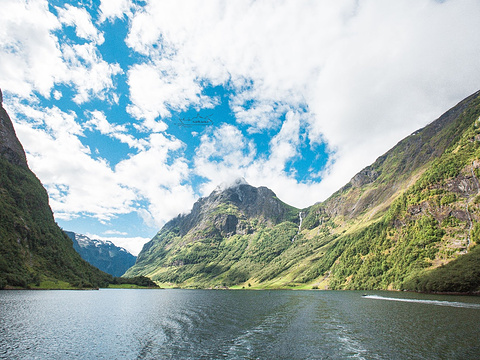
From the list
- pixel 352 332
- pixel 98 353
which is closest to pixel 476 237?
pixel 352 332

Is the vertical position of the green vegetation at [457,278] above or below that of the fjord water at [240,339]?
above

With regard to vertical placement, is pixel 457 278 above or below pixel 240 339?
above

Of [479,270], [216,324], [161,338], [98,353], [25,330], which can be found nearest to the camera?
[98,353]

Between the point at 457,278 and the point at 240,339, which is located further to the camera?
the point at 457,278

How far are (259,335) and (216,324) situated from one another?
17207mm

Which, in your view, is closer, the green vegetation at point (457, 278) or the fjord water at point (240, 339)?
the fjord water at point (240, 339)

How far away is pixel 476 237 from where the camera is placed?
184250 millimetres

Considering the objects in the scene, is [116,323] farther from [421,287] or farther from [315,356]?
[421,287]

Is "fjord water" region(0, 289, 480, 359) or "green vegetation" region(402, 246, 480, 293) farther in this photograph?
"green vegetation" region(402, 246, 480, 293)

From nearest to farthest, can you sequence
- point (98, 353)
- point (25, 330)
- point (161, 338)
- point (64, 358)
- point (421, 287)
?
point (64, 358) < point (98, 353) < point (161, 338) < point (25, 330) < point (421, 287)

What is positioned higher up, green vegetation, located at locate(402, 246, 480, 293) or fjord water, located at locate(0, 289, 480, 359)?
green vegetation, located at locate(402, 246, 480, 293)

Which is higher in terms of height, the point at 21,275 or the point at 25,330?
the point at 21,275

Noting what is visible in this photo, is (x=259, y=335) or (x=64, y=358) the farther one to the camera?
(x=259, y=335)

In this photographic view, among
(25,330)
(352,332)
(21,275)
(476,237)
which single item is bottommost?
(352,332)
